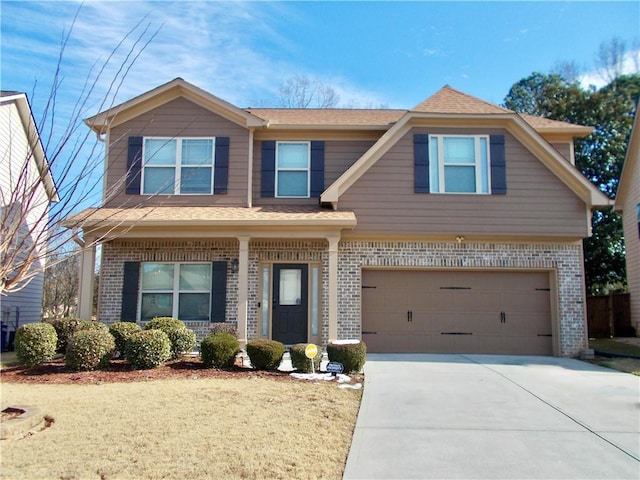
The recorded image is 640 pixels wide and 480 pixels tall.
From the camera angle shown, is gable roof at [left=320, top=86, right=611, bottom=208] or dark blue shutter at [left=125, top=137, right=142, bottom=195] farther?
dark blue shutter at [left=125, top=137, right=142, bottom=195]

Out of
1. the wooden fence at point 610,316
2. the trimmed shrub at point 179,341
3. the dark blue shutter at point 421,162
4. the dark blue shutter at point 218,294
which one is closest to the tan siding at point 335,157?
the dark blue shutter at point 421,162

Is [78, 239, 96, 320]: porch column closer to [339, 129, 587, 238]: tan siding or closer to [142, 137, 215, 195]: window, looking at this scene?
[142, 137, 215, 195]: window

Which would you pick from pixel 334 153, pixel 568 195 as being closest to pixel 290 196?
pixel 334 153

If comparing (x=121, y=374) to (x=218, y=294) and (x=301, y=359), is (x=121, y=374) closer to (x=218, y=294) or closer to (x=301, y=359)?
(x=301, y=359)

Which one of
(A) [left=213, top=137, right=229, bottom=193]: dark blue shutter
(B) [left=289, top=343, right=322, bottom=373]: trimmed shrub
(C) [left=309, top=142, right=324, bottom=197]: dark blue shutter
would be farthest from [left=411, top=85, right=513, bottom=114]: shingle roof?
(B) [left=289, top=343, right=322, bottom=373]: trimmed shrub

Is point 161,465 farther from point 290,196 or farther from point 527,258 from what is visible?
point 527,258

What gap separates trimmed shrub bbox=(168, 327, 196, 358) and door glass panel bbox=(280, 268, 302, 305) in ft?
9.14

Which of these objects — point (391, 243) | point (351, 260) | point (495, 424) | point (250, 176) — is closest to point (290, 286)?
point (351, 260)

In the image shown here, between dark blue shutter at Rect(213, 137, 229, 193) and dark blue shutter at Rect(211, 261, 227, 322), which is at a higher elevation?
dark blue shutter at Rect(213, 137, 229, 193)

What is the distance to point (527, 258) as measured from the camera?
41.3ft

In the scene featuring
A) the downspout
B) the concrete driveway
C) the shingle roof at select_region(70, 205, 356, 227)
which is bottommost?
the concrete driveway

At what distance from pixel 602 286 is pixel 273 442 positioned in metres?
23.2

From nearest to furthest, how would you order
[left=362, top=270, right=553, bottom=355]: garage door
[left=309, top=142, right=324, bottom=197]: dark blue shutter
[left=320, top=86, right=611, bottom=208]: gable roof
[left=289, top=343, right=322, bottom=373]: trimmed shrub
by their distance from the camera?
[left=289, top=343, right=322, bottom=373]: trimmed shrub
[left=320, top=86, right=611, bottom=208]: gable roof
[left=362, top=270, right=553, bottom=355]: garage door
[left=309, top=142, right=324, bottom=197]: dark blue shutter

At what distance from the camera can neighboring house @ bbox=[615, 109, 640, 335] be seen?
1697cm
